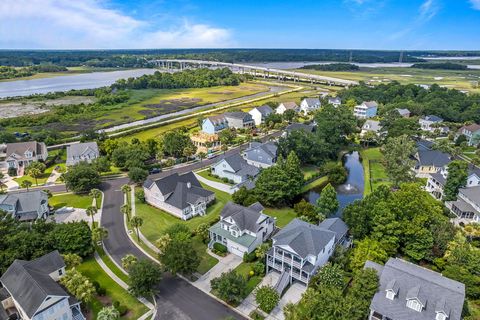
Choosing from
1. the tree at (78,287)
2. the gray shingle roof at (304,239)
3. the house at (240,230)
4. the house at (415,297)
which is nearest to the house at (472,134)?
the house at (415,297)

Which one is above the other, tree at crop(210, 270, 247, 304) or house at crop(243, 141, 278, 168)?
house at crop(243, 141, 278, 168)

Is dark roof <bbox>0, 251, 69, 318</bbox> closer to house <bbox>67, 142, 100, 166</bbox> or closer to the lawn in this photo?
the lawn

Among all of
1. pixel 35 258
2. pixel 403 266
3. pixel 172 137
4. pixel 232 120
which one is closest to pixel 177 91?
pixel 232 120

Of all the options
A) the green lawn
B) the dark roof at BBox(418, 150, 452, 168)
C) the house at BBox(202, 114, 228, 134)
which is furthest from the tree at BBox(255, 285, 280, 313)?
the house at BBox(202, 114, 228, 134)

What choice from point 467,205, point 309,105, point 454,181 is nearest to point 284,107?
point 309,105

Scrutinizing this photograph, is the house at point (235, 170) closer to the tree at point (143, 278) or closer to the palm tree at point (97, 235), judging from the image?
the palm tree at point (97, 235)

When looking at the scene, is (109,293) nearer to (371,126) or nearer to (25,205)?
(25,205)
